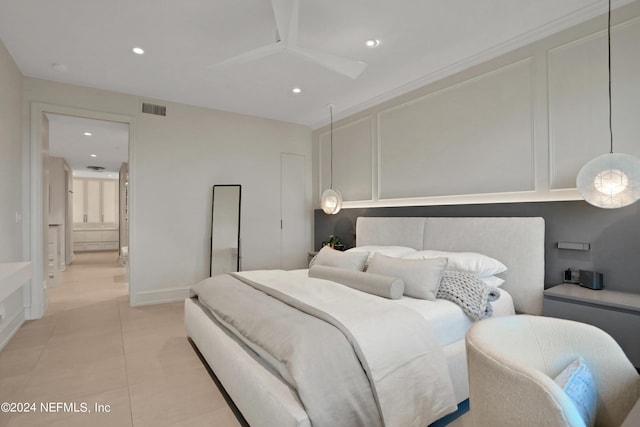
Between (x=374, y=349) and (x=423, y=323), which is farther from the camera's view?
(x=423, y=323)

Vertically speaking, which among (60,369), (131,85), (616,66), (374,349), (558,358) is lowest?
(60,369)

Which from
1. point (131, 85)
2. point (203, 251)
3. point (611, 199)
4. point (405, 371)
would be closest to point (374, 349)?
point (405, 371)

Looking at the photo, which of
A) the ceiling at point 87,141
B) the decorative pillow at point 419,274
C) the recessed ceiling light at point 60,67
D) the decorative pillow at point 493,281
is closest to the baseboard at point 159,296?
the ceiling at point 87,141

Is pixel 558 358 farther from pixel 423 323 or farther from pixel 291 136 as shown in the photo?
pixel 291 136

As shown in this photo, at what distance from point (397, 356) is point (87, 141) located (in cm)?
671

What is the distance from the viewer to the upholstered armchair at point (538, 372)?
866 mm

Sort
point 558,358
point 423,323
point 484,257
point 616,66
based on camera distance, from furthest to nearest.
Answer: point 484,257, point 616,66, point 423,323, point 558,358

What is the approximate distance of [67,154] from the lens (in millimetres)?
7051

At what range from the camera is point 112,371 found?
2537 mm

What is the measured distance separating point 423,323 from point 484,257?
1.15 m

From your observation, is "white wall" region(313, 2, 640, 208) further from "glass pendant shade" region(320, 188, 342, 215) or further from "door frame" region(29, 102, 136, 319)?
"door frame" region(29, 102, 136, 319)

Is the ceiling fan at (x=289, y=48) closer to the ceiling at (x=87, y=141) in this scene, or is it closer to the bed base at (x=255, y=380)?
the bed base at (x=255, y=380)

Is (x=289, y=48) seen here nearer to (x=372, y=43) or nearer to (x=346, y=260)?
(x=372, y=43)

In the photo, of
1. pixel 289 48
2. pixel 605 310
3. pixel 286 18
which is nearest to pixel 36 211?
pixel 289 48
